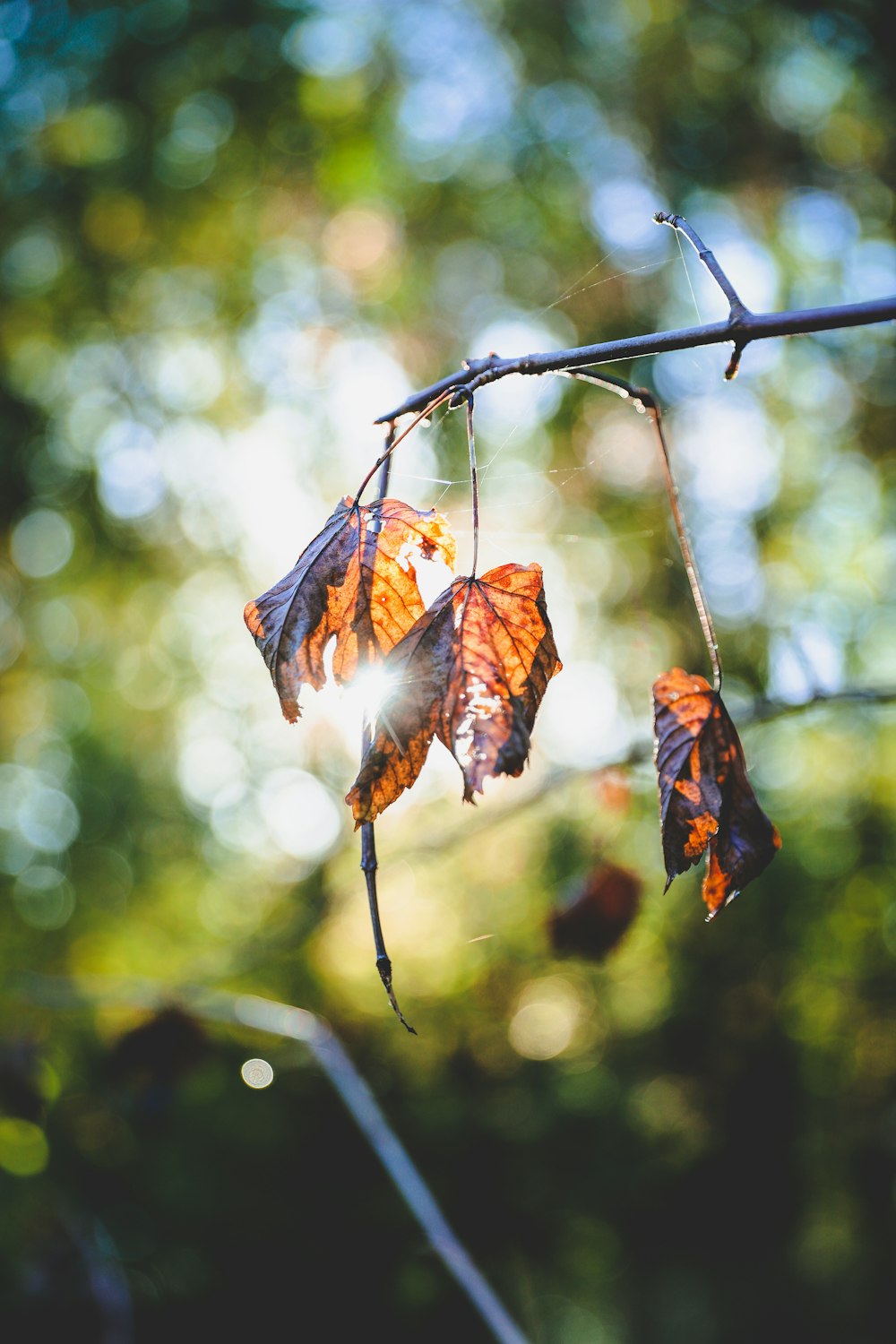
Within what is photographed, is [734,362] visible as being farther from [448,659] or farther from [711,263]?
[448,659]

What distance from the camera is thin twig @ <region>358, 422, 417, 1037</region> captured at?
24.0 inches

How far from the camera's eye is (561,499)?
752cm

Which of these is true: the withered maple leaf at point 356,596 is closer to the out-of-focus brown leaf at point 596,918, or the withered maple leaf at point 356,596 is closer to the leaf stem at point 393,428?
the leaf stem at point 393,428

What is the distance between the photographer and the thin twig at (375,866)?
0.61 metres

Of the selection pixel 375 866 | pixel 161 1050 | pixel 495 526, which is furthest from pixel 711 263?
pixel 495 526

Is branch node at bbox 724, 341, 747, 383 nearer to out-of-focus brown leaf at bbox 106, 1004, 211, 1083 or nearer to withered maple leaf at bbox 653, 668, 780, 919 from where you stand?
withered maple leaf at bbox 653, 668, 780, 919

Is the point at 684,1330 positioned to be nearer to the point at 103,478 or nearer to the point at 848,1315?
the point at 848,1315

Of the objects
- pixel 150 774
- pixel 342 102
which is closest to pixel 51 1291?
pixel 342 102

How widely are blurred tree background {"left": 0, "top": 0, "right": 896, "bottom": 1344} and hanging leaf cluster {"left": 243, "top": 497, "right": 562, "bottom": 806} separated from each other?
10.3 ft

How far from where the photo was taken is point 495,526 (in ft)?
15.5

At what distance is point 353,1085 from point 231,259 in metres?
8.72

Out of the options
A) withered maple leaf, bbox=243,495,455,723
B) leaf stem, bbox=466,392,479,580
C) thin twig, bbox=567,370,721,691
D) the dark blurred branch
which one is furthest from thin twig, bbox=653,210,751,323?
withered maple leaf, bbox=243,495,455,723

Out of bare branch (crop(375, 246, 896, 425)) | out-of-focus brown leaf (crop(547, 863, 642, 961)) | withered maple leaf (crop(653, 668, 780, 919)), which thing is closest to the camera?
bare branch (crop(375, 246, 896, 425))

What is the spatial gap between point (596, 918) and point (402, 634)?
122cm
